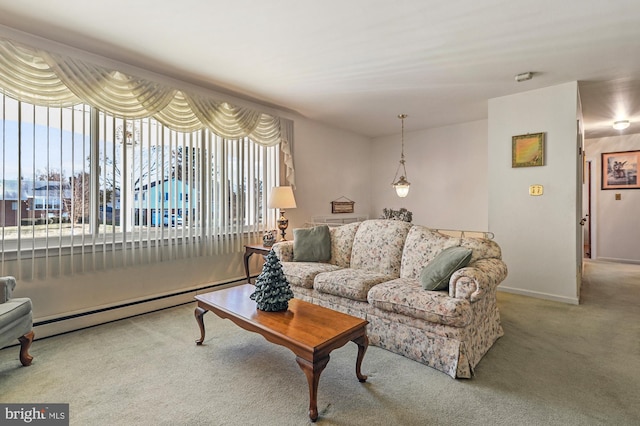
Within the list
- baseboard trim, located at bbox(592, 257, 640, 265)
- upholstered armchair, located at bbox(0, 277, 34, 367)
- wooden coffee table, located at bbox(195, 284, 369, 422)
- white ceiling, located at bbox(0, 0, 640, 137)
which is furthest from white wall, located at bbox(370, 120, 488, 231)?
upholstered armchair, located at bbox(0, 277, 34, 367)

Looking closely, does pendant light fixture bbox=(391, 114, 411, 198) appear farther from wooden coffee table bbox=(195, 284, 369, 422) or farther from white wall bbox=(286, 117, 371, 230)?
wooden coffee table bbox=(195, 284, 369, 422)

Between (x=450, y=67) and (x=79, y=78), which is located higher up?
(x=450, y=67)

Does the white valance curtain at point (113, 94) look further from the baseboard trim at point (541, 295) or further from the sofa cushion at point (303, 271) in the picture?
the baseboard trim at point (541, 295)

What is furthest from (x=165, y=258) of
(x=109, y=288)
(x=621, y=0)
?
(x=621, y=0)

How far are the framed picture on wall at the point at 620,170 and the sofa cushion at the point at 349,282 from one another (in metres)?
5.97

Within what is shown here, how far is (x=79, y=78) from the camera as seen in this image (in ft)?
8.95

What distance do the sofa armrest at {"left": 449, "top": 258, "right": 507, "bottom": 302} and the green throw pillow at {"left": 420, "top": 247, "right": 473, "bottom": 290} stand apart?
2.0 inches

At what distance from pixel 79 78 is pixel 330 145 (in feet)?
11.5

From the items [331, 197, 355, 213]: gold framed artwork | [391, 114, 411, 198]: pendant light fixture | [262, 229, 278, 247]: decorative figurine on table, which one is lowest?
[262, 229, 278, 247]: decorative figurine on table

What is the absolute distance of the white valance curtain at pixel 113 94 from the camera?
2.45 m

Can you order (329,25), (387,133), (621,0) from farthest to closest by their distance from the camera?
(387,133), (329,25), (621,0)

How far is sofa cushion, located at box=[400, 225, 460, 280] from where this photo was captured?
280cm

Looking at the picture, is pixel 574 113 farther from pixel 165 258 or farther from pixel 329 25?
pixel 165 258

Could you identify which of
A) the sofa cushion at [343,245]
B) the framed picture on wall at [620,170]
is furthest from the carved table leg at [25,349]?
the framed picture on wall at [620,170]
